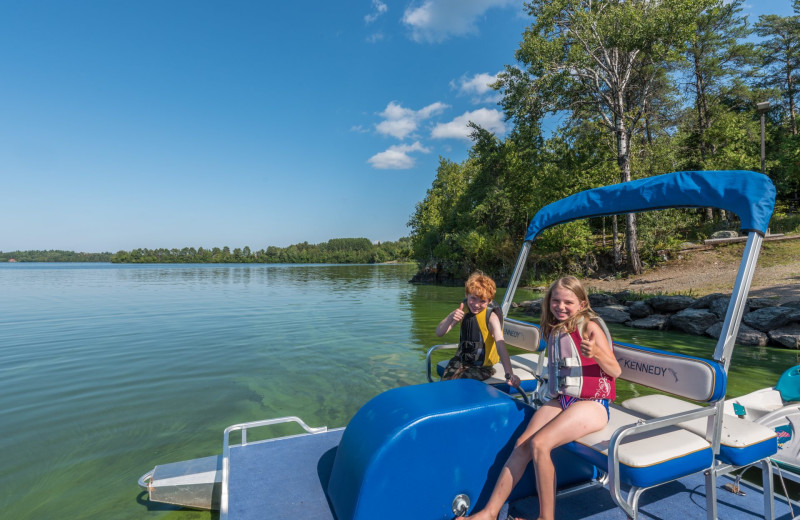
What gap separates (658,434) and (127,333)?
1454 centimetres

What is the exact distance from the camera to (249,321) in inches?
607

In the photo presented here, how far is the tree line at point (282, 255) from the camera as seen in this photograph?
154 m

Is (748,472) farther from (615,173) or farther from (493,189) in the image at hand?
(493,189)

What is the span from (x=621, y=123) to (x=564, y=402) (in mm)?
22115

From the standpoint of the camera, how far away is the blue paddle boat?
2.55 meters

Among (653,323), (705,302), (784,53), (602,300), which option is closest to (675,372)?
(653,323)

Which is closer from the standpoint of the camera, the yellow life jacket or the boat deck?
the boat deck

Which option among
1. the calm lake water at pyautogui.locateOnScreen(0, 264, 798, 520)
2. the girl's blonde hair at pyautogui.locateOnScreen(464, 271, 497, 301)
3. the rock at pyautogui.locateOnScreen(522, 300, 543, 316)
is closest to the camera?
the girl's blonde hair at pyautogui.locateOnScreen(464, 271, 497, 301)

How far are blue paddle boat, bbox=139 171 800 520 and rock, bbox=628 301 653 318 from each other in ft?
37.7

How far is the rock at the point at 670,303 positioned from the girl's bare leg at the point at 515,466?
1305 cm

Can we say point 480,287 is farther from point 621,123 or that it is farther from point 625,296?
point 621,123

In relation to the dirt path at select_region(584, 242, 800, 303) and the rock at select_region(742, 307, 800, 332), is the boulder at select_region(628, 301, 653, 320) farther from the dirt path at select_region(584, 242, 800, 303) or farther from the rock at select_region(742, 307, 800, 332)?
the rock at select_region(742, 307, 800, 332)

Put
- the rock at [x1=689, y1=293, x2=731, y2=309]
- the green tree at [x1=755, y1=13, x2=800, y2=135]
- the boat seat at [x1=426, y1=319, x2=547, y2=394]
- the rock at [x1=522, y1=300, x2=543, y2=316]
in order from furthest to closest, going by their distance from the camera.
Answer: the green tree at [x1=755, y1=13, x2=800, y2=135] < the rock at [x1=522, y1=300, x2=543, y2=316] < the rock at [x1=689, y1=293, x2=731, y2=309] < the boat seat at [x1=426, y1=319, x2=547, y2=394]

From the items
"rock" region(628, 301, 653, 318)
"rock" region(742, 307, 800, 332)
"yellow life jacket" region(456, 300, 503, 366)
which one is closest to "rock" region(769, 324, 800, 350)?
"rock" region(742, 307, 800, 332)
